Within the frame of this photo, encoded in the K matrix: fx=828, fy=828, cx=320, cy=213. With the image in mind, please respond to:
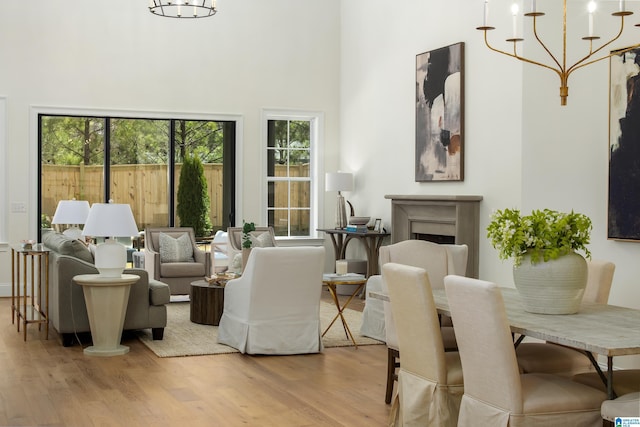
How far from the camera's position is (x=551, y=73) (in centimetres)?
721

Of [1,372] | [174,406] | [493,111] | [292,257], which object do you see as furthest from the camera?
[493,111]

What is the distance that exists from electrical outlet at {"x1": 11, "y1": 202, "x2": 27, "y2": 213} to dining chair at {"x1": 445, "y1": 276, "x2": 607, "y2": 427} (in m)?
7.77

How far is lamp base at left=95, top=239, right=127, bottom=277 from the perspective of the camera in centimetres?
673

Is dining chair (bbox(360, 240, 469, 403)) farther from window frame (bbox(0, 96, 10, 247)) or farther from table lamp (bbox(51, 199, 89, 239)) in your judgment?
window frame (bbox(0, 96, 10, 247))

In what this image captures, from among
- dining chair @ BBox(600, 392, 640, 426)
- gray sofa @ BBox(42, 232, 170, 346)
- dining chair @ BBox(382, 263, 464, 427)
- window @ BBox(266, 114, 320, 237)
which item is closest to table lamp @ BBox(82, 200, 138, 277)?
gray sofa @ BBox(42, 232, 170, 346)

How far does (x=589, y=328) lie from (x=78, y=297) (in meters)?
4.66

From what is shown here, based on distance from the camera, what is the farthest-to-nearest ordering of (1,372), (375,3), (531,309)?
(375,3), (1,372), (531,309)

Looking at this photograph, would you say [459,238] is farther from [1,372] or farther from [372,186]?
[1,372]

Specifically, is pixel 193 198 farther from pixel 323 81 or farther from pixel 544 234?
pixel 544 234

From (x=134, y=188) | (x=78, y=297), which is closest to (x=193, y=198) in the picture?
(x=134, y=188)

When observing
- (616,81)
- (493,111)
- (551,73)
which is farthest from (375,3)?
(616,81)

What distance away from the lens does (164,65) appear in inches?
427

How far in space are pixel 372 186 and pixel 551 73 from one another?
3.87 m

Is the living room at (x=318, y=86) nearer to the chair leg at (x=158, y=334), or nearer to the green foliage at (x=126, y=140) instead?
the green foliage at (x=126, y=140)
